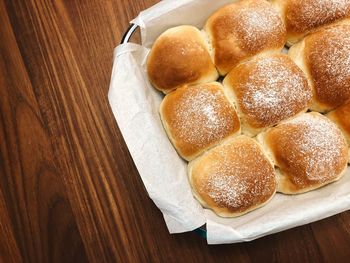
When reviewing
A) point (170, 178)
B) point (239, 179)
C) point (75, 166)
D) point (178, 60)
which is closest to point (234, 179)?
point (239, 179)

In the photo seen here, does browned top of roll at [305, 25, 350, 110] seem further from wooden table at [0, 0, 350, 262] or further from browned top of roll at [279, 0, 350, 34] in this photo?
wooden table at [0, 0, 350, 262]

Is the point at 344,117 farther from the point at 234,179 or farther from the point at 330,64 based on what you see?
the point at 234,179

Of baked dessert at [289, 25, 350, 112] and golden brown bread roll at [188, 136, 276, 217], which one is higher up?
baked dessert at [289, 25, 350, 112]

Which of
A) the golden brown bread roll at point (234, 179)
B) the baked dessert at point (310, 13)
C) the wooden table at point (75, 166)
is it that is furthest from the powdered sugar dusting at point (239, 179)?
the baked dessert at point (310, 13)

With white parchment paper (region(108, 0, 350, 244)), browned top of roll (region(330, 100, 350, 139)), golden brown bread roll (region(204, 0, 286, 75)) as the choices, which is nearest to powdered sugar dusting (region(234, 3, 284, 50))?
golden brown bread roll (region(204, 0, 286, 75))

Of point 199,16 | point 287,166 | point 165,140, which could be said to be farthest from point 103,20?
point 287,166

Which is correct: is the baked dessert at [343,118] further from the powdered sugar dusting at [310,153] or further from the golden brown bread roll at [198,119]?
the golden brown bread roll at [198,119]

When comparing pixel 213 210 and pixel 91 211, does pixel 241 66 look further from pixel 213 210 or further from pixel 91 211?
pixel 91 211
